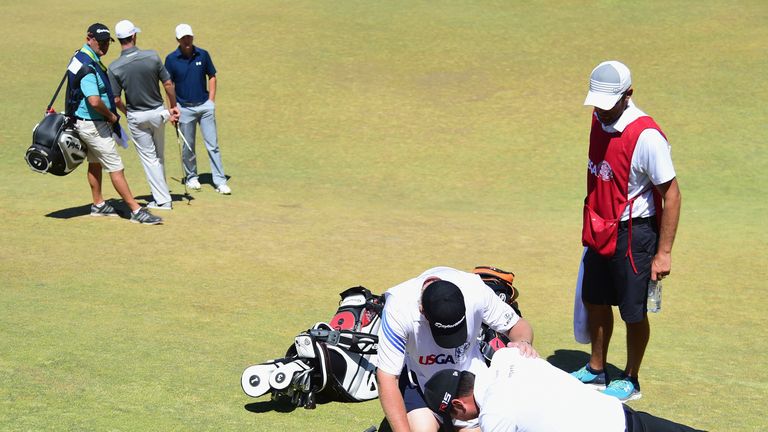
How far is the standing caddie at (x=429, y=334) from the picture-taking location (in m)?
4.99

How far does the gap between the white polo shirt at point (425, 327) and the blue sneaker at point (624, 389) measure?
4.49 feet

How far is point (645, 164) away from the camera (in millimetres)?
6203

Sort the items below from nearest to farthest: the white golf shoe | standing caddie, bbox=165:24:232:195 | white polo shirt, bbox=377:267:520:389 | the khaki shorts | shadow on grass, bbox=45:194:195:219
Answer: white polo shirt, bbox=377:267:520:389, the khaki shorts, shadow on grass, bbox=45:194:195:219, standing caddie, bbox=165:24:232:195, the white golf shoe

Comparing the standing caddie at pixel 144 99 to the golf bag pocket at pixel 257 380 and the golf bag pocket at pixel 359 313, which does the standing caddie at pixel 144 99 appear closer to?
the golf bag pocket at pixel 359 313

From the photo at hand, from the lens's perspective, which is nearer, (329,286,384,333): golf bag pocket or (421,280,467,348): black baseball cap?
(421,280,467,348): black baseball cap

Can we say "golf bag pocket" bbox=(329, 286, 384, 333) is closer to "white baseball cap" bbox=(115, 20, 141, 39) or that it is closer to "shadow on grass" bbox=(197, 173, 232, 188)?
"white baseball cap" bbox=(115, 20, 141, 39)

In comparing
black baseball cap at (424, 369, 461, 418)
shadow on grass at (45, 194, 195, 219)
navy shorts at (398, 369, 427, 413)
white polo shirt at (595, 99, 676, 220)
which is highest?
white polo shirt at (595, 99, 676, 220)

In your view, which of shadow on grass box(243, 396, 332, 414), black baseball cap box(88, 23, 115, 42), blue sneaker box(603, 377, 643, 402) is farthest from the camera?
black baseball cap box(88, 23, 115, 42)

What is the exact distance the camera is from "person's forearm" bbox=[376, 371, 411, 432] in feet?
16.8

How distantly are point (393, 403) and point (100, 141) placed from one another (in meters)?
6.94

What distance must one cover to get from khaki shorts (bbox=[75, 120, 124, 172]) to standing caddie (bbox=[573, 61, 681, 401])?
6.32 metres

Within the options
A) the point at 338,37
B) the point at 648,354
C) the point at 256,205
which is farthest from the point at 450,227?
the point at 338,37

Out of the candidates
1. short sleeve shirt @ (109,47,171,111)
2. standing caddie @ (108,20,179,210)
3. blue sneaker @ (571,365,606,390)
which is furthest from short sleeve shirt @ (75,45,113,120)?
blue sneaker @ (571,365,606,390)

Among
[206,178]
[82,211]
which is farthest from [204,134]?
[82,211]
